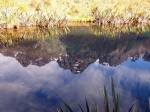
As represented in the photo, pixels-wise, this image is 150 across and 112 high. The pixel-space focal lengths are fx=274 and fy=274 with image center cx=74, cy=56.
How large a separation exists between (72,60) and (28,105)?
11.5 m

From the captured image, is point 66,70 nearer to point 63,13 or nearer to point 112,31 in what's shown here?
point 112,31

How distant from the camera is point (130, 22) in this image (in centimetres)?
5153

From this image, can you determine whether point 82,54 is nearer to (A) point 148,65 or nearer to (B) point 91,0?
(A) point 148,65

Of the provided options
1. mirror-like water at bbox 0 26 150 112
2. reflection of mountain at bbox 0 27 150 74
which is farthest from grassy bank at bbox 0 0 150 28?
reflection of mountain at bbox 0 27 150 74

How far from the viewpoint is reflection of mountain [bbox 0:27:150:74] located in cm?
2192

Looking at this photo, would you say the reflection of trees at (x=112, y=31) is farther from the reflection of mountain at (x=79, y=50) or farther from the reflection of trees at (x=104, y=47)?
the reflection of mountain at (x=79, y=50)

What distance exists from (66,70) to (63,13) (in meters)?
33.7

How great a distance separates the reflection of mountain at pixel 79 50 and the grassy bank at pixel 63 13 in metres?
9.30

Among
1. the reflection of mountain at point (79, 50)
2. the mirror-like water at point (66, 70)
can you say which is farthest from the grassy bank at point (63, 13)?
the reflection of mountain at point (79, 50)

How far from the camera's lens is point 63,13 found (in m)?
50.8

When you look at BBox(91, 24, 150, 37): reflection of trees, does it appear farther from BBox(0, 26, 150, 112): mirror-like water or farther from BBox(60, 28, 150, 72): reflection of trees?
BBox(0, 26, 150, 112): mirror-like water

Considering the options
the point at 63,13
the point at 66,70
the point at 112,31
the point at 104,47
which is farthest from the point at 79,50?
the point at 63,13

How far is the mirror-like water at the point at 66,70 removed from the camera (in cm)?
1280

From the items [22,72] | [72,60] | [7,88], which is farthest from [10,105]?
[72,60]
